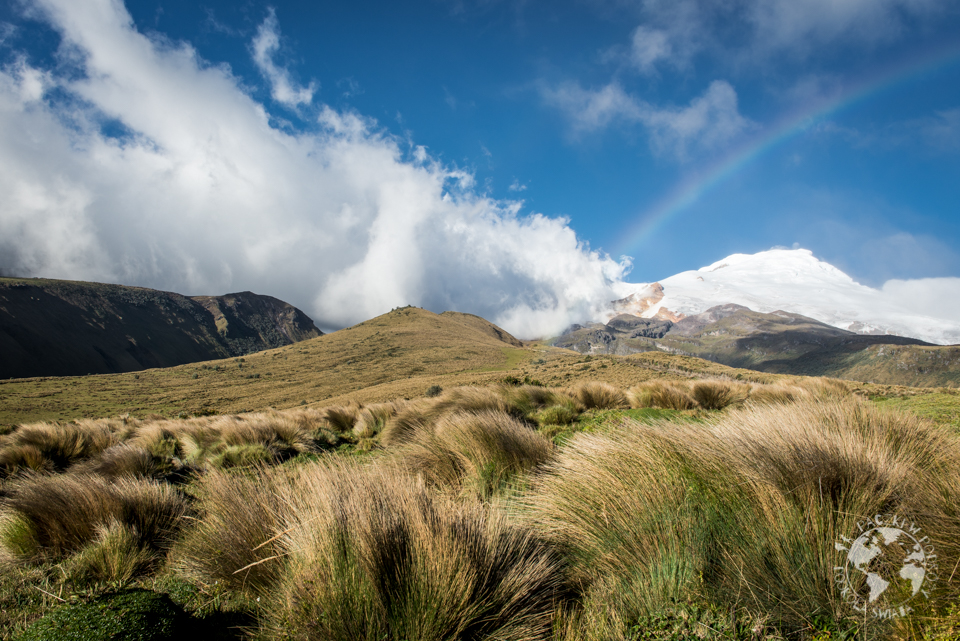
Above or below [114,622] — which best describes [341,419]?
below

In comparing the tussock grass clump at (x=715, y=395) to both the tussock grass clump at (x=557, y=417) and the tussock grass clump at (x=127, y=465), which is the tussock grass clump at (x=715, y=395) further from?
the tussock grass clump at (x=127, y=465)

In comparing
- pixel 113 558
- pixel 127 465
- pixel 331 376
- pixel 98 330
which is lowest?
pixel 113 558

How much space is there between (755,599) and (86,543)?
4.85m

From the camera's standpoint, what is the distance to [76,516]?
3.40 m

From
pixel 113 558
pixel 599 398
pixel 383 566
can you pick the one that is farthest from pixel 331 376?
pixel 383 566

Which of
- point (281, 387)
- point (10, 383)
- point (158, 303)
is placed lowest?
point (281, 387)

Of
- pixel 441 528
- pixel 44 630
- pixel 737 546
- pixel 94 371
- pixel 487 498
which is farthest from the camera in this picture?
pixel 94 371

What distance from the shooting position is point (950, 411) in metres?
6.73

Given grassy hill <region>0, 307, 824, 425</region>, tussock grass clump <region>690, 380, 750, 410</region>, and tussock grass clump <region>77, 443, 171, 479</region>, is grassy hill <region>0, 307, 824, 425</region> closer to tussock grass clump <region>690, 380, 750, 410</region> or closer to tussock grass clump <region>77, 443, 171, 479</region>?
tussock grass clump <region>690, 380, 750, 410</region>

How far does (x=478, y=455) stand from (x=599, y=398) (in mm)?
8001

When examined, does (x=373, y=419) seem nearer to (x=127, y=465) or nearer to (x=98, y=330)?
(x=127, y=465)

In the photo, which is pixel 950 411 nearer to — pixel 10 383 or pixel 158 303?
pixel 10 383

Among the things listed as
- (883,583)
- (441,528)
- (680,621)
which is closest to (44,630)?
(441,528)

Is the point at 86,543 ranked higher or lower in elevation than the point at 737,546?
lower
